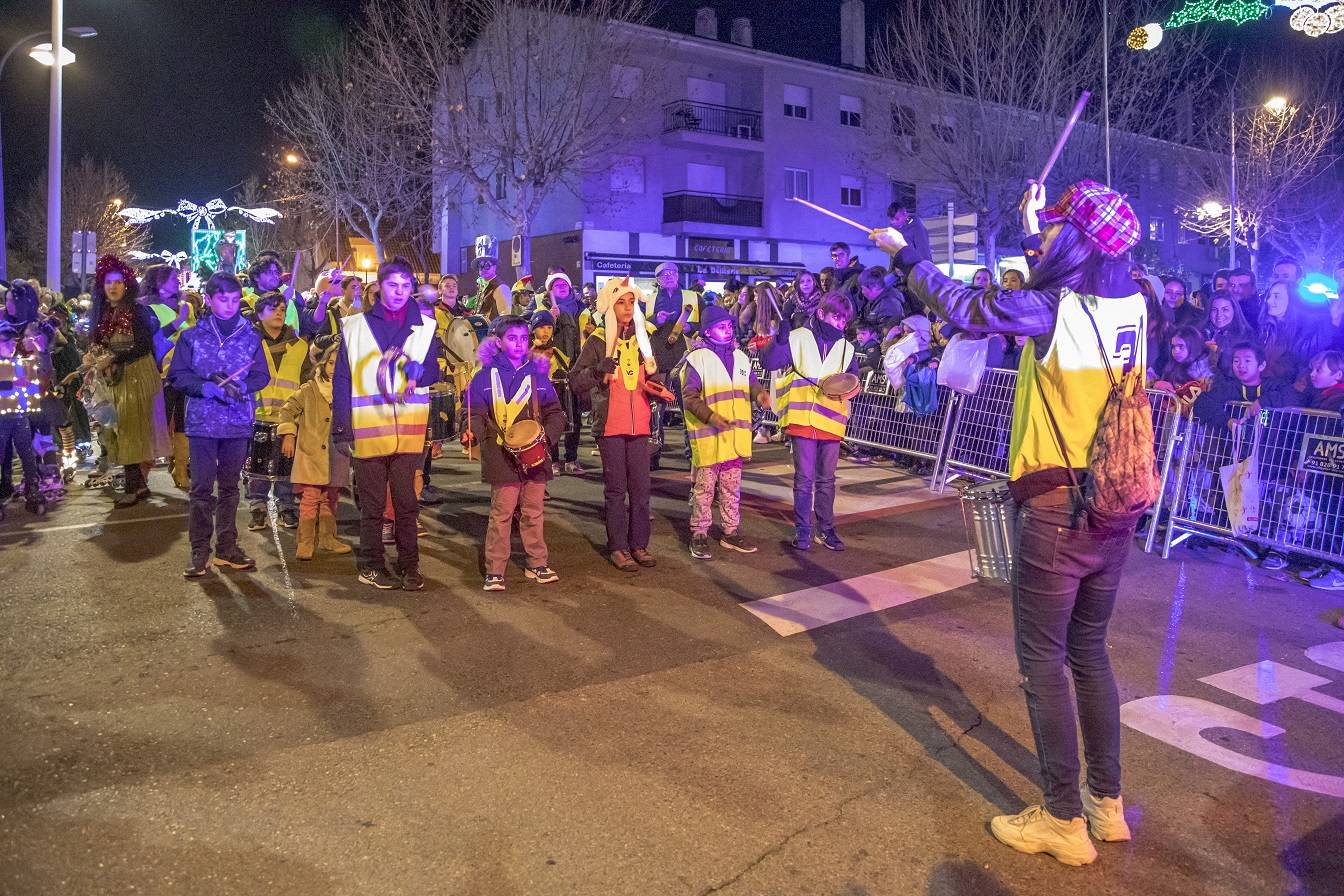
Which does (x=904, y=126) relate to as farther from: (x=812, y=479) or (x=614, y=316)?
(x=614, y=316)

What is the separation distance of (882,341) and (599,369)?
5.80m

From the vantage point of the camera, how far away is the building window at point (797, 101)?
1642 inches

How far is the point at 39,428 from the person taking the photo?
10461mm

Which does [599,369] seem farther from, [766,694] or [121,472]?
[121,472]

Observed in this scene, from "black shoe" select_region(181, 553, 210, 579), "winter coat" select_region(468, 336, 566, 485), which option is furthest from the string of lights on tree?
"black shoe" select_region(181, 553, 210, 579)

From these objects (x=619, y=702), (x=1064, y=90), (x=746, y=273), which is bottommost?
(x=619, y=702)

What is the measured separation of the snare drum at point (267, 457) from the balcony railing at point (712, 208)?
104 feet

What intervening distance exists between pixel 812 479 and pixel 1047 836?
4.70 m

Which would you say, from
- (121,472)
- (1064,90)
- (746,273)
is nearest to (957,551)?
(121,472)

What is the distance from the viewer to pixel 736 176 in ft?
137

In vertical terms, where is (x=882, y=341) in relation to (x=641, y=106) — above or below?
below

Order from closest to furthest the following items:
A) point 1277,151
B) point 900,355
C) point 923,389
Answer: point 900,355
point 923,389
point 1277,151

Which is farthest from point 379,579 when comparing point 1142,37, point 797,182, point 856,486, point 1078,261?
point 797,182

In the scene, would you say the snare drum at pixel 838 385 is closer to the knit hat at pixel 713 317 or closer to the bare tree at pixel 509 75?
the knit hat at pixel 713 317
